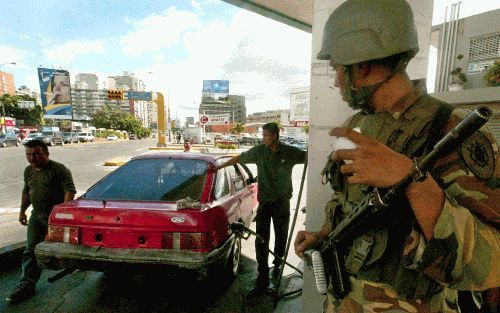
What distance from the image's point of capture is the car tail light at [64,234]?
265 centimetres

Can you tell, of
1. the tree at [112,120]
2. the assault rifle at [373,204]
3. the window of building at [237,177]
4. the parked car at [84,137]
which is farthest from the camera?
the tree at [112,120]

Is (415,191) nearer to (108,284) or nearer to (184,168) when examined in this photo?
(184,168)

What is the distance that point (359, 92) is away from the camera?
114 cm

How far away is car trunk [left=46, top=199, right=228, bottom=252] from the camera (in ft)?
8.31

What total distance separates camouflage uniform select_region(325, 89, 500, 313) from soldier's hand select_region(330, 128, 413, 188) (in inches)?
4.5

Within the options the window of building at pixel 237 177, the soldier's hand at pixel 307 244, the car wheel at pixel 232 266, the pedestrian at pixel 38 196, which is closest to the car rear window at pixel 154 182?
the pedestrian at pixel 38 196

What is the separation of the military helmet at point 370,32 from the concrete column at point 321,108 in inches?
34.4

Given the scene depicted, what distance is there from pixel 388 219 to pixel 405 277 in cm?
21

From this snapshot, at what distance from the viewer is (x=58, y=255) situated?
2570 mm

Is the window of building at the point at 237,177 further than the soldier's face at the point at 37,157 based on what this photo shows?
Yes

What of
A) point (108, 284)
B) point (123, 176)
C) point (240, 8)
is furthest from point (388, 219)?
point (240, 8)

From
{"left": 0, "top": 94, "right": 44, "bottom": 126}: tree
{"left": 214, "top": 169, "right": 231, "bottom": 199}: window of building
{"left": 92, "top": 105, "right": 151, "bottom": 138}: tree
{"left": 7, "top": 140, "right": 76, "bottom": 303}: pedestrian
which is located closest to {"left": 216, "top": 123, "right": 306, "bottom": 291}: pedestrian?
{"left": 214, "top": 169, "right": 231, "bottom": 199}: window of building

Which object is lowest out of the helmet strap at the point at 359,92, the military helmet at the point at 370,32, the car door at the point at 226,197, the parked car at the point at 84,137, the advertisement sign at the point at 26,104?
the parked car at the point at 84,137

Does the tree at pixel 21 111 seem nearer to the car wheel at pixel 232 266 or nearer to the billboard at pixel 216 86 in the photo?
the billboard at pixel 216 86
